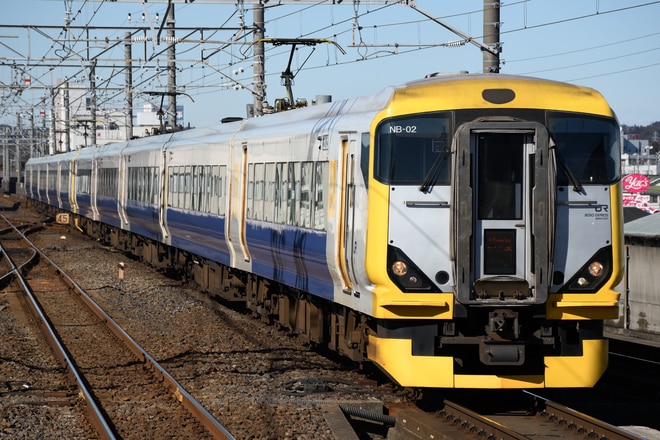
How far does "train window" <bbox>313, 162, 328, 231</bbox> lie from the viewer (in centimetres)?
1075

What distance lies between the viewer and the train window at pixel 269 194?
42.5 feet

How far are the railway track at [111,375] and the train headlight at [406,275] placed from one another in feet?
6.19

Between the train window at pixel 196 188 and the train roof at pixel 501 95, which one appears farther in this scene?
the train window at pixel 196 188

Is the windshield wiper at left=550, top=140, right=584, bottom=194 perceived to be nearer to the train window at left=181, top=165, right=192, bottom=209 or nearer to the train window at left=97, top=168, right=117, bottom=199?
the train window at left=181, top=165, right=192, bottom=209

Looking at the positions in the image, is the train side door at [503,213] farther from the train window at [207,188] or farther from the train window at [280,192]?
the train window at [207,188]

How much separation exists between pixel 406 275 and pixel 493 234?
796 mm

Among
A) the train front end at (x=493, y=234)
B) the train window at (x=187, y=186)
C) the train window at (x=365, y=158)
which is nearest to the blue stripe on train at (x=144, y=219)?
the train window at (x=187, y=186)

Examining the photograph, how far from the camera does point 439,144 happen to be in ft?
29.4

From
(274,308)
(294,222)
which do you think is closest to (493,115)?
(294,222)

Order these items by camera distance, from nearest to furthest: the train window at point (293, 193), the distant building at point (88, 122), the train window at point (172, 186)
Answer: the train window at point (293, 193), the train window at point (172, 186), the distant building at point (88, 122)

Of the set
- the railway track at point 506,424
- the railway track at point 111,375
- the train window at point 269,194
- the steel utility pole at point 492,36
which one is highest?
the steel utility pole at point 492,36

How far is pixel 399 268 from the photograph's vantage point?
29.2 ft

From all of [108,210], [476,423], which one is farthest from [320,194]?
[108,210]

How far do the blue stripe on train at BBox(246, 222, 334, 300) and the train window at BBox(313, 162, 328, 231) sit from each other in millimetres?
124
